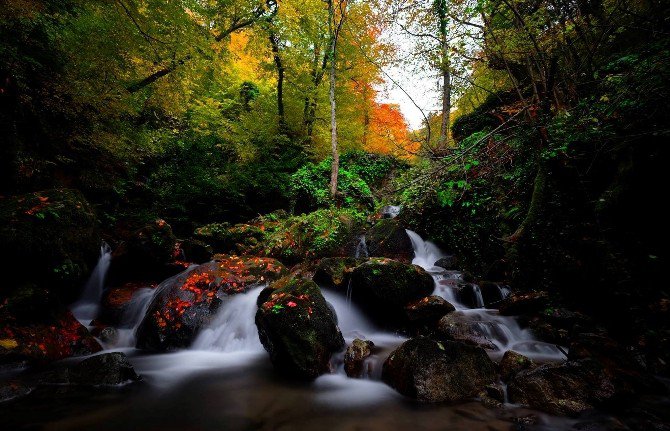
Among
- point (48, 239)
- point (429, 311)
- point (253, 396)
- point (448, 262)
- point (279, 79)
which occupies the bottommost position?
point (253, 396)

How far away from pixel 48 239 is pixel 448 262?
878 cm

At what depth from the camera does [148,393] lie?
381cm

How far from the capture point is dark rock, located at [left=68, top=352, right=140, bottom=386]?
3734mm

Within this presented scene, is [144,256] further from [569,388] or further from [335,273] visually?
[569,388]

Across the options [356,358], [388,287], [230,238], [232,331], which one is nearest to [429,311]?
[388,287]

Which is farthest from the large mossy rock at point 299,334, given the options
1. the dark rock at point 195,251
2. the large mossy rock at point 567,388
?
the dark rock at point 195,251

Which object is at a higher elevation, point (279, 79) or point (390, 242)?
point (279, 79)

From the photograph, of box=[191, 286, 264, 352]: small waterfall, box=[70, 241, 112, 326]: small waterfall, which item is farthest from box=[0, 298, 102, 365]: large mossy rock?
box=[191, 286, 264, 352]: small waterfall

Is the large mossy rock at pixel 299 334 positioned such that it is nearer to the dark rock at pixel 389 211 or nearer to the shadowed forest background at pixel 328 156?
the shadowed forest background at pixel 328 156

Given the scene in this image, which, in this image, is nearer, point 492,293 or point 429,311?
point 429,311

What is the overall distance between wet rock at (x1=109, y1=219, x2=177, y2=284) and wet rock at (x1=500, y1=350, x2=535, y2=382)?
7806 mm

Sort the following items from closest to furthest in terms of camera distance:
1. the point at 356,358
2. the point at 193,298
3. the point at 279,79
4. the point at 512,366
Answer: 1. the point at 512,366
2. the point at 356,358
3. the point at 193,298
4. the point at 279,79

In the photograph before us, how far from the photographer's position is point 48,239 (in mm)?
5113

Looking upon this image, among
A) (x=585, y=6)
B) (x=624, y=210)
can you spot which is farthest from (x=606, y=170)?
(x=585, y=6)
